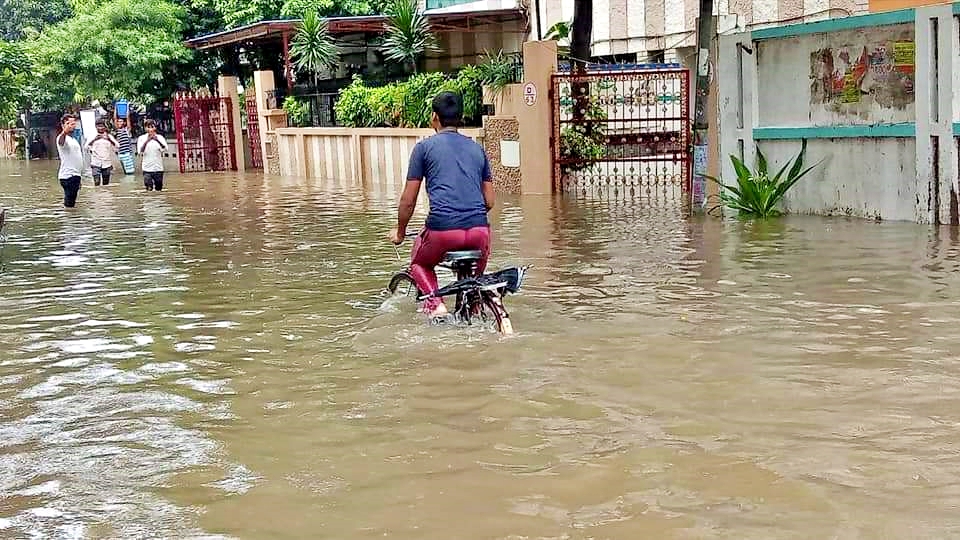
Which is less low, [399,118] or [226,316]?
[399,118]

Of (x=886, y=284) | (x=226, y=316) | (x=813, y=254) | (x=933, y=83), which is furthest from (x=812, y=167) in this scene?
(x=226, y=316)

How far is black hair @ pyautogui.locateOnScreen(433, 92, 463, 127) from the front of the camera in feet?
26.3

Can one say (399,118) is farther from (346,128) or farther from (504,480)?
(504,480)

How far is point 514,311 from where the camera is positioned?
355 inches

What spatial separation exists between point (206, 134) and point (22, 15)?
31.4 meters

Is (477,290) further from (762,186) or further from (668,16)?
(668,16)

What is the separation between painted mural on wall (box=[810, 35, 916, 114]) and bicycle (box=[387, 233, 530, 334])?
6.83m

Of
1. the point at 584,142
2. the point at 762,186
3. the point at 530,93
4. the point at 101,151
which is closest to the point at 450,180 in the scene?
the point at 762,186

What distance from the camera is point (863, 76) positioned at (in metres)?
13.6

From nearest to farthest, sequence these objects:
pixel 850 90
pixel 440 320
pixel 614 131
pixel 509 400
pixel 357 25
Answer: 1. pixel 509 400
2. pixel 440 320
3. pixel 850 90
4. pixel 614 131
5. pixel 357 25

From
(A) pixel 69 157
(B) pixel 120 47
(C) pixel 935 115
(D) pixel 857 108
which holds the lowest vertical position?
(A) pixel 69 157

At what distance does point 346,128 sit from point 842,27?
14.3m

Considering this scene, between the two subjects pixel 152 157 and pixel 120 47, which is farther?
pixel 120 47

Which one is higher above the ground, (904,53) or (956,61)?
(904,53)
